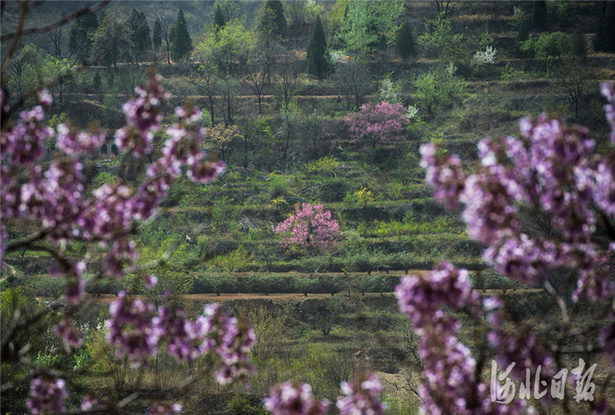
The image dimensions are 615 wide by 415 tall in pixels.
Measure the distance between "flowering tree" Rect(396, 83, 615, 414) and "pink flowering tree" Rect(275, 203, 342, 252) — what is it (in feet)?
95.3

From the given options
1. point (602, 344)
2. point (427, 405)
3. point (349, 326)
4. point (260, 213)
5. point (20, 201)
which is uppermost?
point (20, 201)

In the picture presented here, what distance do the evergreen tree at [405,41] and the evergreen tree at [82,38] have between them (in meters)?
27.2

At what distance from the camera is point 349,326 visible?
1112 inches

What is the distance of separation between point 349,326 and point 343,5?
153 ft

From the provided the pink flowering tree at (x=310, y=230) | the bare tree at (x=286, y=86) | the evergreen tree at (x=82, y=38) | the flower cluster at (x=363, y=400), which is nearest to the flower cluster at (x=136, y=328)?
the flower cluster at (x=363, y=400)

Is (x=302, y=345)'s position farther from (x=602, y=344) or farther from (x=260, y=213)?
(x=602, y=344)

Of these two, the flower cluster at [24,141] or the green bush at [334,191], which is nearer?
the flower cluster at [24,141]

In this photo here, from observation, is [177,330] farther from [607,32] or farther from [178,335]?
[607,32]

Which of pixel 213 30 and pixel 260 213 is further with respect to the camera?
pixel 213 30

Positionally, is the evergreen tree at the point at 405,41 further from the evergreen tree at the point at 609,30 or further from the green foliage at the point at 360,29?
the evergreen tree at the point at 609,30

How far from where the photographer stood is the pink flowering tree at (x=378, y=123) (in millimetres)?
43472

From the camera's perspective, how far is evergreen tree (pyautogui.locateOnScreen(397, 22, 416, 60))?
5369 cm

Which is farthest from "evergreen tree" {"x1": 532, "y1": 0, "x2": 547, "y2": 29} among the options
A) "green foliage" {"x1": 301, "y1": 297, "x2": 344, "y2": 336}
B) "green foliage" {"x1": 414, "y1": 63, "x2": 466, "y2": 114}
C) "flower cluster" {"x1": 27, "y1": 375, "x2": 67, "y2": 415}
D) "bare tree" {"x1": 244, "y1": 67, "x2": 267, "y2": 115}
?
"flower cluster" {"x1": 27, "y1": 375, "x2": 67, "y2": 415}

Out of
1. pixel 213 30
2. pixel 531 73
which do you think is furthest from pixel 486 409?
pixel 213 30
